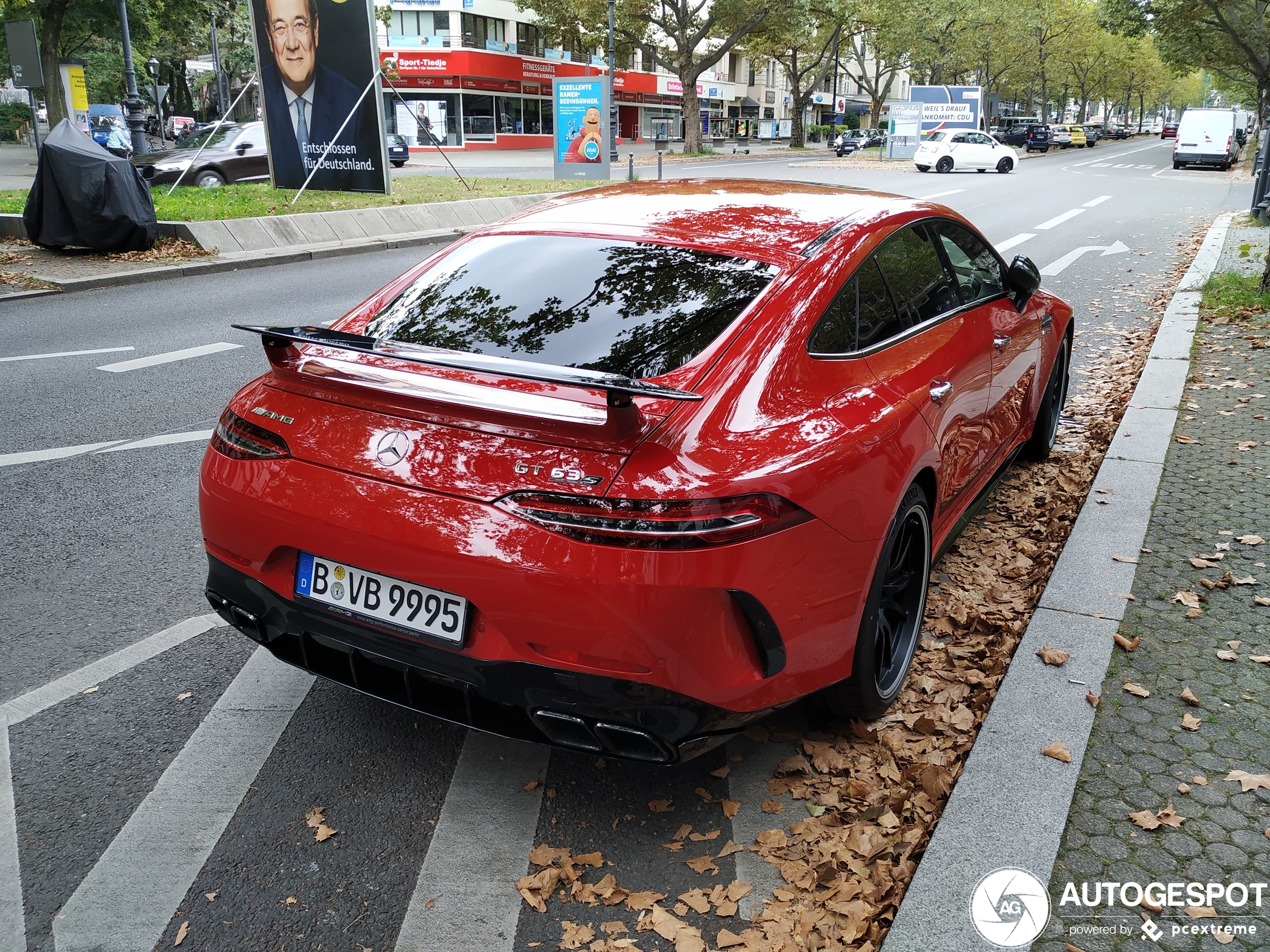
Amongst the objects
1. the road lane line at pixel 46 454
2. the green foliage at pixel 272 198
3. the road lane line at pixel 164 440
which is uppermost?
the green foliage at pixel 272 198

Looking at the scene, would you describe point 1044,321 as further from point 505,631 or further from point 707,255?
point 505,631

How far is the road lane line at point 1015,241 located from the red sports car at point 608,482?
12.8 m

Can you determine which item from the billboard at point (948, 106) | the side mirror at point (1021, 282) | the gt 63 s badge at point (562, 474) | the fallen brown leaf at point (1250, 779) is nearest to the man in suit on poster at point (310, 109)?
the side mirror at point (1021, 282)

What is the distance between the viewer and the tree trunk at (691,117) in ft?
159

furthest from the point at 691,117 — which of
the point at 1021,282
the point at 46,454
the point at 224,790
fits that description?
the point at 224,790

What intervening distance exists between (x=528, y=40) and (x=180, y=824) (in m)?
67.8

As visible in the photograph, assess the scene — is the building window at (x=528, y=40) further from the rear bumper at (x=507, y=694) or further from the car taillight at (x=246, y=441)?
the rear bumper at (x=507, y=694)

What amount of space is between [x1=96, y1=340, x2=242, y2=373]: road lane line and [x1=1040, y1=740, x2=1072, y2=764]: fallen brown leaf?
23.4 feet

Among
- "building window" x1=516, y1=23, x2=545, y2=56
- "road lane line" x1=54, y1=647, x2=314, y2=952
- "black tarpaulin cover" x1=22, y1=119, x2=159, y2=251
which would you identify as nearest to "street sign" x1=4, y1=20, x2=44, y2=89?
"black tarpaulin cover" x1=22, y1=119, x2=159, y2=251

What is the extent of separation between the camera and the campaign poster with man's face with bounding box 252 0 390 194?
18234 millimetres

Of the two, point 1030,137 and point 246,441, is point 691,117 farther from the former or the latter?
point 246,441

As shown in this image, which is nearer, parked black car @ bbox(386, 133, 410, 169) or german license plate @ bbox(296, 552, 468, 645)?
german license plate @ bbox(296, 552, 468, 645)

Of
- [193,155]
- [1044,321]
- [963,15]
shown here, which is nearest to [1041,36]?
[963,15]

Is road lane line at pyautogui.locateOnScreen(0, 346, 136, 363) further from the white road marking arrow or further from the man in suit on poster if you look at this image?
the man in suit on poster
